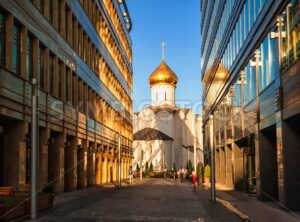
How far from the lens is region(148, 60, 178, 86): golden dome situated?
11144cm

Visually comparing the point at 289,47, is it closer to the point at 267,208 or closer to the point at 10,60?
the point at 267,208

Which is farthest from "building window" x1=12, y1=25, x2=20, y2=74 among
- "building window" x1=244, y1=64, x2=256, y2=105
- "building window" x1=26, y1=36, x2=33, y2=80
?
"building window" x1=244, y1=64, x2=256, y2=105

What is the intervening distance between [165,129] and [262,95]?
263 ft

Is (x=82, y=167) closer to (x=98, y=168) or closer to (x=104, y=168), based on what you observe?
(x=98, y=168)

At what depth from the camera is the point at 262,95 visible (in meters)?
25.6

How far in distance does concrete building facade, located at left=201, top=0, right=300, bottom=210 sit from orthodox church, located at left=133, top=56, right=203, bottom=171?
5347 centimetres

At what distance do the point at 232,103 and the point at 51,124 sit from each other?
45.3ft

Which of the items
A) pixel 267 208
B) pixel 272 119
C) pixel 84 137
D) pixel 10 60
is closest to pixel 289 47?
pixel 272 119

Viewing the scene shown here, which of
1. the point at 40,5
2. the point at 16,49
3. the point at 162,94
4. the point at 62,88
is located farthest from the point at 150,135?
the point at 16,49

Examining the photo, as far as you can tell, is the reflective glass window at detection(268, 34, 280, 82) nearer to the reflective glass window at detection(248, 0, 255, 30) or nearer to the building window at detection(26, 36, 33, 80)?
the reflective glass window at detection(248, 0, 255, 30)

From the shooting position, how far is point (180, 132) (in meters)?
106

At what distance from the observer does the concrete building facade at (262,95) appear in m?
20.3

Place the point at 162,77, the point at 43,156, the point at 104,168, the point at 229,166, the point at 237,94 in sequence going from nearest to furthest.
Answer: the point at 43,156, the point at 237,94, the point at 229,166, the point at 104,168, the point at 162,77

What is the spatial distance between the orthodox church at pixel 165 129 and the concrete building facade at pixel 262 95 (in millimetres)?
53475
